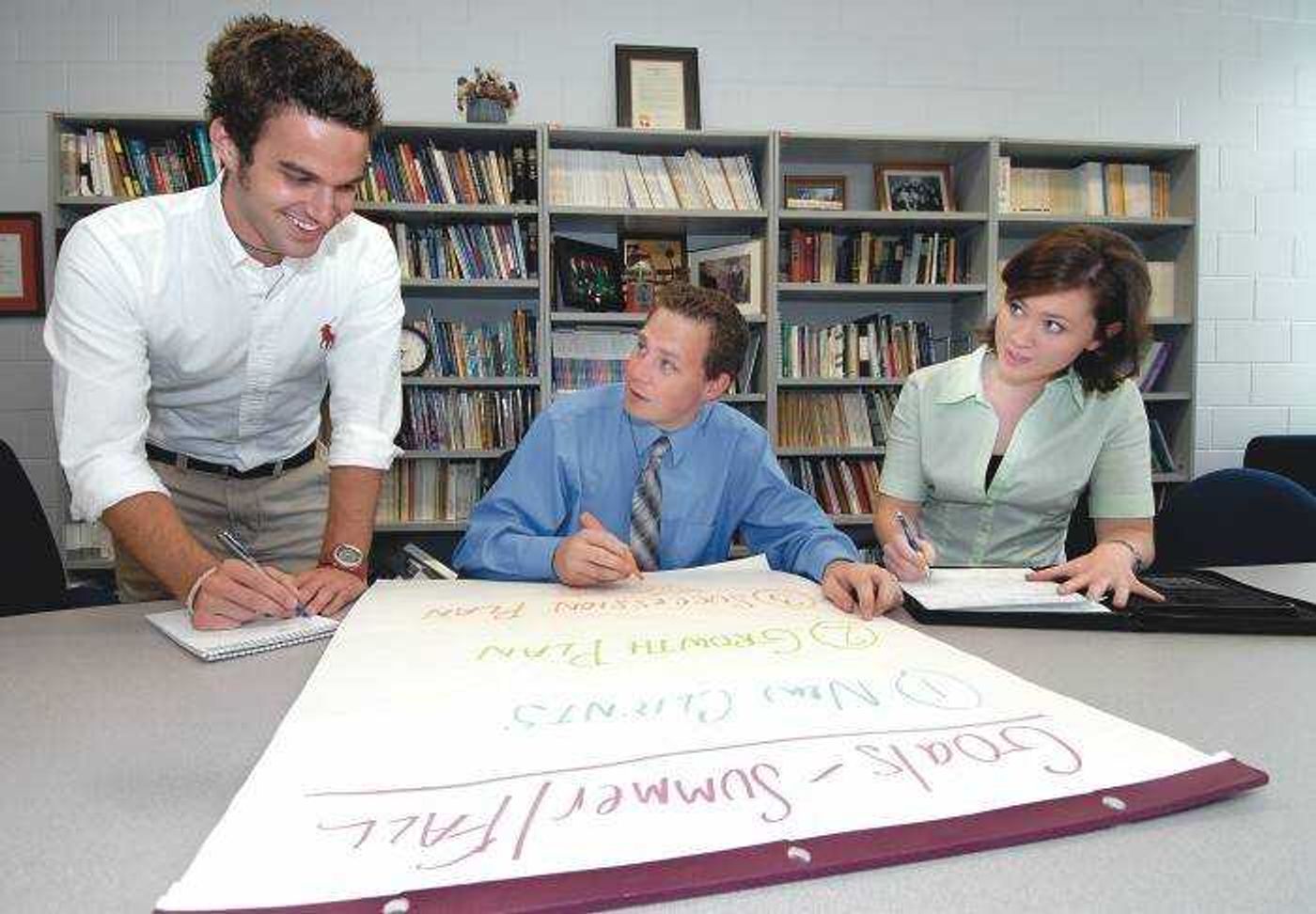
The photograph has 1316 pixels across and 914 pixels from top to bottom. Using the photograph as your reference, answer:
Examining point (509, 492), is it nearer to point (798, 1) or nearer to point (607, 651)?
point (607, 651)

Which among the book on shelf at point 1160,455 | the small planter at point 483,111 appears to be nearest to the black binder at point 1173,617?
the small planter at point 483,111

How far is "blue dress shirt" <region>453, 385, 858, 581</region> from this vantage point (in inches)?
59.3

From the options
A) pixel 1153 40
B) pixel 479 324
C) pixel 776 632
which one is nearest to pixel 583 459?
pixel 776 632

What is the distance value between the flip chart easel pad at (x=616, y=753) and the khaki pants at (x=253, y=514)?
0.80 m

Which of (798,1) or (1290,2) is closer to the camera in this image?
(798,1)

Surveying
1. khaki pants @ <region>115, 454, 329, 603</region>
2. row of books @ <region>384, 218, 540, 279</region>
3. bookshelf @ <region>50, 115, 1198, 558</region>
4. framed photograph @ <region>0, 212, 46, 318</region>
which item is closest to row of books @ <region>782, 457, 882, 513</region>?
bookshelf @ <region>50, 115, 1198, 558</region>

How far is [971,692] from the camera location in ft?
2.42

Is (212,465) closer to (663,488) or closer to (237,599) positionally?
(237,599)

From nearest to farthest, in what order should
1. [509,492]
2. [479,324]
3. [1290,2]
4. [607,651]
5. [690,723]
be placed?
1. [690,723]
2. [607,651]
3. [509,492]
4. [479,324]
5. [1290,2]

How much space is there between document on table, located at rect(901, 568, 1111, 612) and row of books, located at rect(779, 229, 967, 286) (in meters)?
2.45

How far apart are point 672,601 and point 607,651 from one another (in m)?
0.23

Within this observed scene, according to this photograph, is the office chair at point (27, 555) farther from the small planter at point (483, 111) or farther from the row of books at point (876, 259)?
the row of books at point (876, 259)

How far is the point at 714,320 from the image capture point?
1.63 meters

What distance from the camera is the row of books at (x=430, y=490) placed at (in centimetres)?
337
